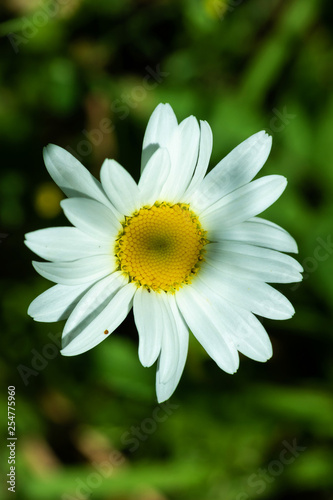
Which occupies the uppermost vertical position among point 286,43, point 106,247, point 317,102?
point 286,43

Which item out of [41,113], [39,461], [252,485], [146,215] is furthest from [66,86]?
[252,485]

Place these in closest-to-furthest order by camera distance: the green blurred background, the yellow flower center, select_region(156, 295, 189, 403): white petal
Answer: select_region(156, 295, 189, 403): white petal, the yellow flower center, the green blurred background

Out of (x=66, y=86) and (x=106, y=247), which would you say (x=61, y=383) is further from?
(x=66, y=86)

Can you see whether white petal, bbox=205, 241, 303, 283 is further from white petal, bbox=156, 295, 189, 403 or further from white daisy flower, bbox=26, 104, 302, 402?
white petal, bbox=156, 295, 189, 403

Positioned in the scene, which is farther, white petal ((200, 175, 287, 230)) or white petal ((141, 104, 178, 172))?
white petal ((200, 175, 287, 230))

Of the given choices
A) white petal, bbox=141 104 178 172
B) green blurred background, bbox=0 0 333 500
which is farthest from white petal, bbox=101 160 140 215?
green blurred background, bbox=0 0 333 500

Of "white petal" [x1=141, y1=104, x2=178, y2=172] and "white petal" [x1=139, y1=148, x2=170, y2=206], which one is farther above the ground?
"white petal" [x1=141, y1=104, x2=178, y2=172]

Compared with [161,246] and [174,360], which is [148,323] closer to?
[174,360]

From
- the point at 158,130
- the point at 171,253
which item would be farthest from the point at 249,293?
the point at 158,130

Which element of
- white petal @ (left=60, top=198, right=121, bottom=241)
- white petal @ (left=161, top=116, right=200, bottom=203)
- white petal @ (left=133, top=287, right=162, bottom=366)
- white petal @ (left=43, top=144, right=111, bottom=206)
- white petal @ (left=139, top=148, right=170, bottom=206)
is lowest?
white petal @ (left=133, top=287, right=162, bottom=366)
